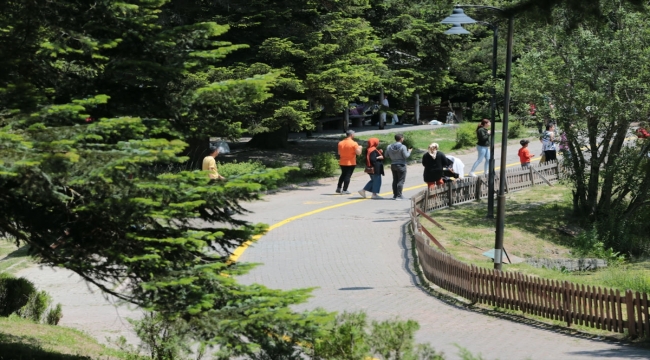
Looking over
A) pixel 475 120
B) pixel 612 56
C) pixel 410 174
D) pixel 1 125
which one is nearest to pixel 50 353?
pixel 1 125

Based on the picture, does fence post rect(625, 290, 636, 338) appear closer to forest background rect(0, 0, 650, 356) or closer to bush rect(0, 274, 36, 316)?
forest background rect(0, 0, 650, 356)

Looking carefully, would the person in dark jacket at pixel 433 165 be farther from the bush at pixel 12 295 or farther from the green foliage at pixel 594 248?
the bush at pixel 12 295

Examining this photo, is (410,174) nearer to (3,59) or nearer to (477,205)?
(477,205)

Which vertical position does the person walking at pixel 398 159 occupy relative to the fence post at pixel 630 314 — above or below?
above

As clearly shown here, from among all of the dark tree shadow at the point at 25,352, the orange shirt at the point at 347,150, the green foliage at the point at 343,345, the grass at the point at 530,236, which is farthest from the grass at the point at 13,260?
the green foliage at the point at 343,345

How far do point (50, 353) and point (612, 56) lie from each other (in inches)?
701

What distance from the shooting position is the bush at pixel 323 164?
29578 mm

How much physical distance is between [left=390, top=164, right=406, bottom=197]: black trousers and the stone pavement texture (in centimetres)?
86

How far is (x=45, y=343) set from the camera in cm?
1116

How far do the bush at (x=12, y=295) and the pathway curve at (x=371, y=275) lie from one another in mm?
3736

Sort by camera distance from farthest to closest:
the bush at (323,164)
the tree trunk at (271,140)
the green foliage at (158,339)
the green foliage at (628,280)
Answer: the tree trunk at (271,140) → the bush at (323,164) → the green foliage at (628,280) → the green foliage at (158,339)

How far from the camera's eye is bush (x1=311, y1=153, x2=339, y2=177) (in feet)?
97.0

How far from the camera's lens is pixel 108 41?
27.2 feet

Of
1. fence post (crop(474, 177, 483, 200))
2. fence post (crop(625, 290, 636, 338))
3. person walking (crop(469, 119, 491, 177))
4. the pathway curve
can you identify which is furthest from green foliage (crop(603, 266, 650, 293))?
person walking (crop(469, 119, 491, 177))
